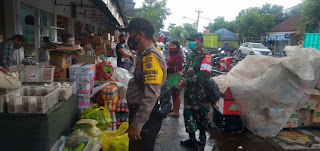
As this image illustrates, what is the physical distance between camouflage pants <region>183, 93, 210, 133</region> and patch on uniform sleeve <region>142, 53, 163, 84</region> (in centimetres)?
184

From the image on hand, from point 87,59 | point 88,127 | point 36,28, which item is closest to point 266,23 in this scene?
point 36,28

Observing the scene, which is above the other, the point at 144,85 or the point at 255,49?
the point at 255,49

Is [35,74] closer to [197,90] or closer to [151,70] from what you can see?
[151,70]

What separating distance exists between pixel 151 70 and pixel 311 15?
77.7 ft

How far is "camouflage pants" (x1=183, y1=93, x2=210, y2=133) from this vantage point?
12.8 feet

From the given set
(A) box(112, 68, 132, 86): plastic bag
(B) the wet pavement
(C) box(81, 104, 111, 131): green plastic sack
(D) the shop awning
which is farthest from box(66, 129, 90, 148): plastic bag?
(D) the shop awning

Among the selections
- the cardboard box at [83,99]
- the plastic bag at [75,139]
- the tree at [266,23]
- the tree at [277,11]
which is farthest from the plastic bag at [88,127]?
the tree at [277,11]

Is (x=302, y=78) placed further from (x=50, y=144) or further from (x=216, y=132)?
(x=50, y=144)

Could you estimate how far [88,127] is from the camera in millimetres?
3170

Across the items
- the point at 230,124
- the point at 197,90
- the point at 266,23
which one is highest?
the point at 266,23

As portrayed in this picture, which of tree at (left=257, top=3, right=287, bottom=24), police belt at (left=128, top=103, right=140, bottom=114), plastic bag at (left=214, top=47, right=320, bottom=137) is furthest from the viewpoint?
tree at (left=257, top=3, right=287, bottom=24)

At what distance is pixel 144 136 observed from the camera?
2.39 m

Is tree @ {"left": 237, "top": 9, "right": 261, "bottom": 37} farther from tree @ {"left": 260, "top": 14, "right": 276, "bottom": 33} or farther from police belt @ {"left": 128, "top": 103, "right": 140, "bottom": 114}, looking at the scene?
police belt @ {"left": 128, "top": 103, "right": 140, "bottom": 114}

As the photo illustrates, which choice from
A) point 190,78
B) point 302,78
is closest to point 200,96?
point 190,78
